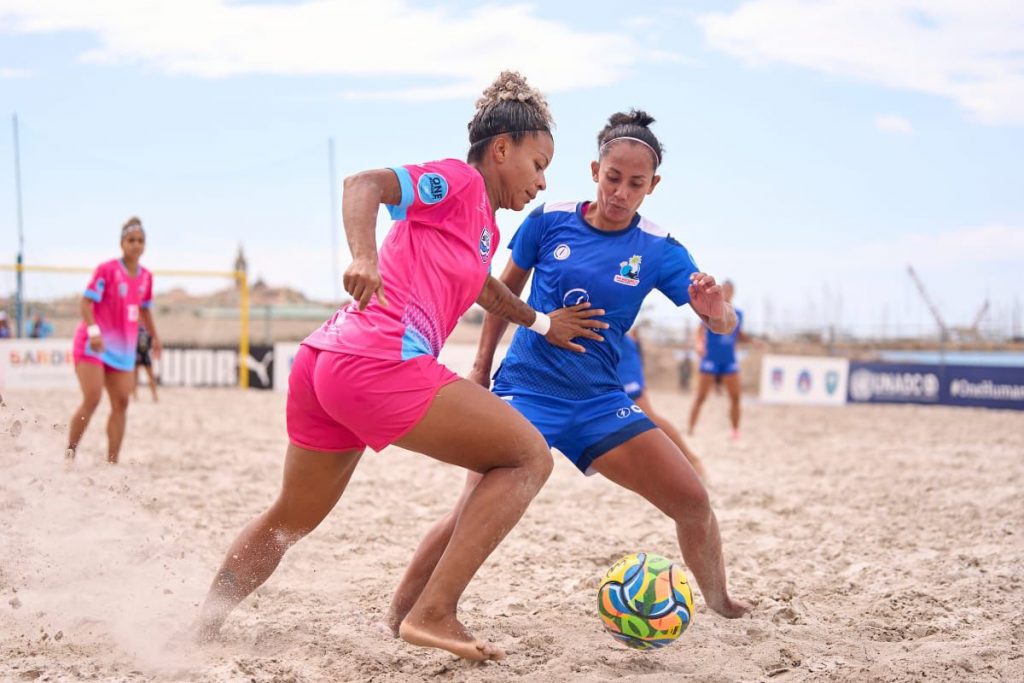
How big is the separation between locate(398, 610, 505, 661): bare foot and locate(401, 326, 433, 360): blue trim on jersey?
0.76 m

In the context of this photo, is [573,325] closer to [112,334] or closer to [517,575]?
[517,575]

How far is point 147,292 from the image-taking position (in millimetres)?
7133

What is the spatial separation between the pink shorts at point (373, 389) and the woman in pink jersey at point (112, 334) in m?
4.49

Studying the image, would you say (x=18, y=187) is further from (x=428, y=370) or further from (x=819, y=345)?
(x=819, y=345)

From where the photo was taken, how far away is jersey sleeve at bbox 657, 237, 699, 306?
341cm

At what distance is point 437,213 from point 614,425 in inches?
42.3

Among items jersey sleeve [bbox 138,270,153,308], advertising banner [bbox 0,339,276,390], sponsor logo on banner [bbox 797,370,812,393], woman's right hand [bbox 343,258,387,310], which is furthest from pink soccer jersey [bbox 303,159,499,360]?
sponsor logo on banner [bbox 797,370,812,393]

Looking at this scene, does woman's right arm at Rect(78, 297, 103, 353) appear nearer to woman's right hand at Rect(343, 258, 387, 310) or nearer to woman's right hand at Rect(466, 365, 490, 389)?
woman's right hand at Rect(466, 365, 490, 389)

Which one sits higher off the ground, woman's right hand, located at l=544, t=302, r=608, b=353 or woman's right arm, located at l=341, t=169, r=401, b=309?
woman's right arm, located at l=341, t=169, r=401, b=309

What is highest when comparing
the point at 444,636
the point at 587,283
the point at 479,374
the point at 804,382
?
the point at 587,283

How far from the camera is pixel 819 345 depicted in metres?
23.4

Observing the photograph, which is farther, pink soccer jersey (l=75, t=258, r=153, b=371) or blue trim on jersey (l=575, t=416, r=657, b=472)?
pink soccer jersey (l=75, t=258, r=153, b=371)

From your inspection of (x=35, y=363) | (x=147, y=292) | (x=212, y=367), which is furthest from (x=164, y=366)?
(x=147, y=292)

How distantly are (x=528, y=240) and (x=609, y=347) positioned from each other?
501 millimetres
